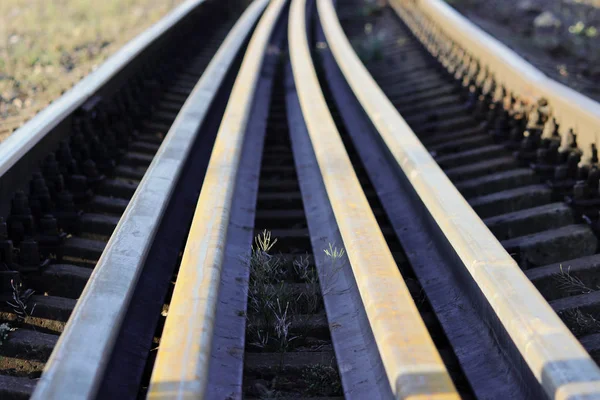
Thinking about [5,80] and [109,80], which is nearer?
[109,80]

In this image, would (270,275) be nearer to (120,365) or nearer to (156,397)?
(120,365)

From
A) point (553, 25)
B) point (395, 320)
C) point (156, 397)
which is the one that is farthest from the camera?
point (553, 25)

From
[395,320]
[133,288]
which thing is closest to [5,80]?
[133,288]

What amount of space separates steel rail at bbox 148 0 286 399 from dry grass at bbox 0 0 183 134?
7.56 ft

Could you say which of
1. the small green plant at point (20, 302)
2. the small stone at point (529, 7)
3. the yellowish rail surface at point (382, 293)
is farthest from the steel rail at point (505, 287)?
the small stone at point (529, 7)

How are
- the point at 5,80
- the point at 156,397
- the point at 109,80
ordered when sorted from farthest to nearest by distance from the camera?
the point at 5,80, the point at 109,80, the point at 156,397

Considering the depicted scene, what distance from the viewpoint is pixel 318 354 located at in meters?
3.11

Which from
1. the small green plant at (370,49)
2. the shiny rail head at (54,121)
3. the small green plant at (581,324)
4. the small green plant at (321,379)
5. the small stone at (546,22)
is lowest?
the small green plant at (321,379)

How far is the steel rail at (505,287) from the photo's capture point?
2.29 meters

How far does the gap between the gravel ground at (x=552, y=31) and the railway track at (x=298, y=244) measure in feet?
6.23

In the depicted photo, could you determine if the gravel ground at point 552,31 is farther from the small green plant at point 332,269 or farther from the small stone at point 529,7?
the small green plant at point 332,269

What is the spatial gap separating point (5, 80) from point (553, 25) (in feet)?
23.4

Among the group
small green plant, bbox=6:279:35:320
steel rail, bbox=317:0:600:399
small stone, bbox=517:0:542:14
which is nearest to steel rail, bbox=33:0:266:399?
small green plant, bbox=6:279:35:320

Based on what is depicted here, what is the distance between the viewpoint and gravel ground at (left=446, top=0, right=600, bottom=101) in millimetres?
8094
